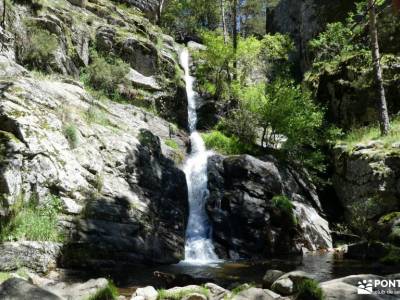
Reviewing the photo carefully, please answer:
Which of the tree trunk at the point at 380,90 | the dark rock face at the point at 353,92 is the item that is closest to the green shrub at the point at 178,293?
the tree trunk at the point at 380,90

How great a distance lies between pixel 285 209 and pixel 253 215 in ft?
4.49

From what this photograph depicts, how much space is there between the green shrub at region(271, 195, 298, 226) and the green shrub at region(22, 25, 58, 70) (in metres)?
12.3

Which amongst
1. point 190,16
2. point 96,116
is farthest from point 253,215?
point 190,16

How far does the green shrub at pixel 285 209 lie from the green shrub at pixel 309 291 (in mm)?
9486

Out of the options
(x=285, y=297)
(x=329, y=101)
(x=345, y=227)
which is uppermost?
(x=329, y=101)

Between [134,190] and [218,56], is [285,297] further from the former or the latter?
[218,56]

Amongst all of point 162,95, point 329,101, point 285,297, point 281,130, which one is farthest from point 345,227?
point 162,95

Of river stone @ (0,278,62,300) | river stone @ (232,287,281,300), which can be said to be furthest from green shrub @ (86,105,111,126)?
river stone @ (0,278,62,300)

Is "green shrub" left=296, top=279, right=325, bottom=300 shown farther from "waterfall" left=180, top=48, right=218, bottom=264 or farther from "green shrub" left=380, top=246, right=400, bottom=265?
"waterfall" left=180, top=48, right=218, bottom=264

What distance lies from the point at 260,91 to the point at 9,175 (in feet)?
54.7

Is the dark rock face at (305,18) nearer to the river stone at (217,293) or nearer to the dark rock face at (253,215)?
the dark rock face at (253,215)

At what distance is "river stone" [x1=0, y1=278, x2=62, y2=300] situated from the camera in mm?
6041

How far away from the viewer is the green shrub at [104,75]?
22.9 m

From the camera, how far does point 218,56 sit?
26703mm
